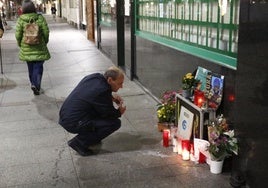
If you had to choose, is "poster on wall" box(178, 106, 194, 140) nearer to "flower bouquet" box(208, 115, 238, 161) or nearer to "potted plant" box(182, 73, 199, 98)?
"potted plant" box(182, 73, 199, 98)

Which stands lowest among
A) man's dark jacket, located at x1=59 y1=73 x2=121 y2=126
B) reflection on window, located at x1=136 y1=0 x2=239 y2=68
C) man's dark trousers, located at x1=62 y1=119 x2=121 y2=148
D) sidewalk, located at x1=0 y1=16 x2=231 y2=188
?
sidewalk, located at x1=0 y1=16 x2=231 y2=188

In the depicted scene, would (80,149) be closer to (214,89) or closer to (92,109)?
(92,109)

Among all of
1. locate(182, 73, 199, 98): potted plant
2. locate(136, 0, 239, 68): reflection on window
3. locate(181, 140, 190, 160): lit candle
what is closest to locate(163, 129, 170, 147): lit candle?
locate(181, 140, 190, 160): lit candle

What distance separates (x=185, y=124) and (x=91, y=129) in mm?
1023

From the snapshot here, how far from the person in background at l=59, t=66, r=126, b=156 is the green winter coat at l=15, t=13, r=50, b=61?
10.0 ft

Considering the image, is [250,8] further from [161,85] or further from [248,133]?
[161,85]

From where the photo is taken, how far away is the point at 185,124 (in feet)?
14.3

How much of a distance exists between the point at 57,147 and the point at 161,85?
2.22m

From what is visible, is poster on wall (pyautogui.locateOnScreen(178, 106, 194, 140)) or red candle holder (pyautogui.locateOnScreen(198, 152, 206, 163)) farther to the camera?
poster on wall (pyautogui.locateOnScreen(178, 106, 194, 140))

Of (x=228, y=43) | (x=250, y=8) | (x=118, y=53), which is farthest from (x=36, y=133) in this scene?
(x=118, y=53)

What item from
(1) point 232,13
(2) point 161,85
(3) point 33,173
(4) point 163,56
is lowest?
(3) point 33,173

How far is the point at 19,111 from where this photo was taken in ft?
20.7

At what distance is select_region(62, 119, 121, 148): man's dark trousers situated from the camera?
4281mm

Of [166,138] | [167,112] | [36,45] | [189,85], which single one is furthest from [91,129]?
[36,45]
